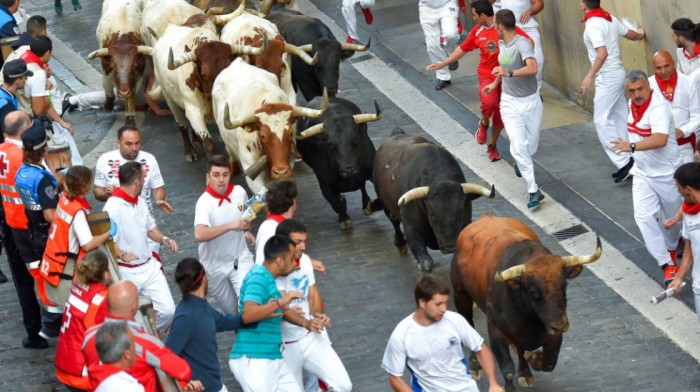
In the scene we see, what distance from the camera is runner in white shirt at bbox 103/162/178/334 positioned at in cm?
995

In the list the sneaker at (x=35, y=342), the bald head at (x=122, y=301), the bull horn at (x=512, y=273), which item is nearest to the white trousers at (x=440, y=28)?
the sneaker at (x=35, y=342)

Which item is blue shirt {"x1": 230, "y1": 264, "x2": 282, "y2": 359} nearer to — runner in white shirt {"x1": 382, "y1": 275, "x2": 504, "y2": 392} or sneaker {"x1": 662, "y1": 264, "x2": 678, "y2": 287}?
runner in white shirt {"x1": 382, "y1": 275, "x2": 504, "y2": 392}

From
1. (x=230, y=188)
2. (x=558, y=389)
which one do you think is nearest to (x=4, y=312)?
(x=230, y=188)

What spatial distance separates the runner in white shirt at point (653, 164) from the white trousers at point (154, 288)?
172 inches

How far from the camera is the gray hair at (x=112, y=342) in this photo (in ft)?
23.5

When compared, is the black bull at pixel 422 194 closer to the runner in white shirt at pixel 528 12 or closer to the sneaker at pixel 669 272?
the sneaker at pixel 669 272

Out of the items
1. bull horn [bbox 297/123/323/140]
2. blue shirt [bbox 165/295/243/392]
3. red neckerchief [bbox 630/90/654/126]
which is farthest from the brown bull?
bull horn [bbox 297/123/323/140]

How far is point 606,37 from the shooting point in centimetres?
1356

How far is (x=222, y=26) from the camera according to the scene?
16.7 m

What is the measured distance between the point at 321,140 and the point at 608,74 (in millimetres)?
3440

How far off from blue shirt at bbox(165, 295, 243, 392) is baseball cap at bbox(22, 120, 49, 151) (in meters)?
2.97

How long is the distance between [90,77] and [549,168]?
8.92 meters

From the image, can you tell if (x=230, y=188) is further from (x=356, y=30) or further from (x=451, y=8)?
(x=356, y=30)

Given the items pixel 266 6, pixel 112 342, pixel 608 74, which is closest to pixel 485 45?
pixel 608 74
